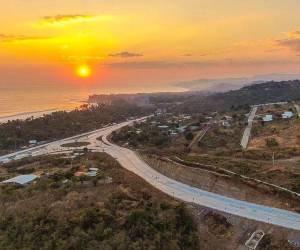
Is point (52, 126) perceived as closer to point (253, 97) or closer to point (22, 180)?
point (22, 180)

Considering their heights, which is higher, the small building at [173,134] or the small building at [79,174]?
A: the small building at [79,174]

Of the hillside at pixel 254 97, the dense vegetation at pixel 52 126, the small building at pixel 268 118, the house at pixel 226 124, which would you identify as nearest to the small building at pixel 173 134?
the house at pixel 226 124

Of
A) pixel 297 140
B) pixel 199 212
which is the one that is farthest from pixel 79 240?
pixel 297 140

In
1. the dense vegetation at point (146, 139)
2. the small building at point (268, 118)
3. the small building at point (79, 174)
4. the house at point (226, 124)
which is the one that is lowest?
the dense vegetation at point (146, 139)

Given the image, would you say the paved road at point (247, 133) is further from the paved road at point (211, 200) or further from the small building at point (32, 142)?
the small building at point (32, 142)

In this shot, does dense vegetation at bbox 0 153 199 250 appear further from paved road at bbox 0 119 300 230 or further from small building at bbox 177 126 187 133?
small building at bbox 177 126 187 133

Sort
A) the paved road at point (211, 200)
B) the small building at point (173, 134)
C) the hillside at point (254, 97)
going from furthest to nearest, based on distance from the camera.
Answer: the hillside at point (254, 97) < the small building at point (173, 134) < the paved road at point (211, 200)

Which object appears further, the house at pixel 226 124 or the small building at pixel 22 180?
the house at pixel 226 124
